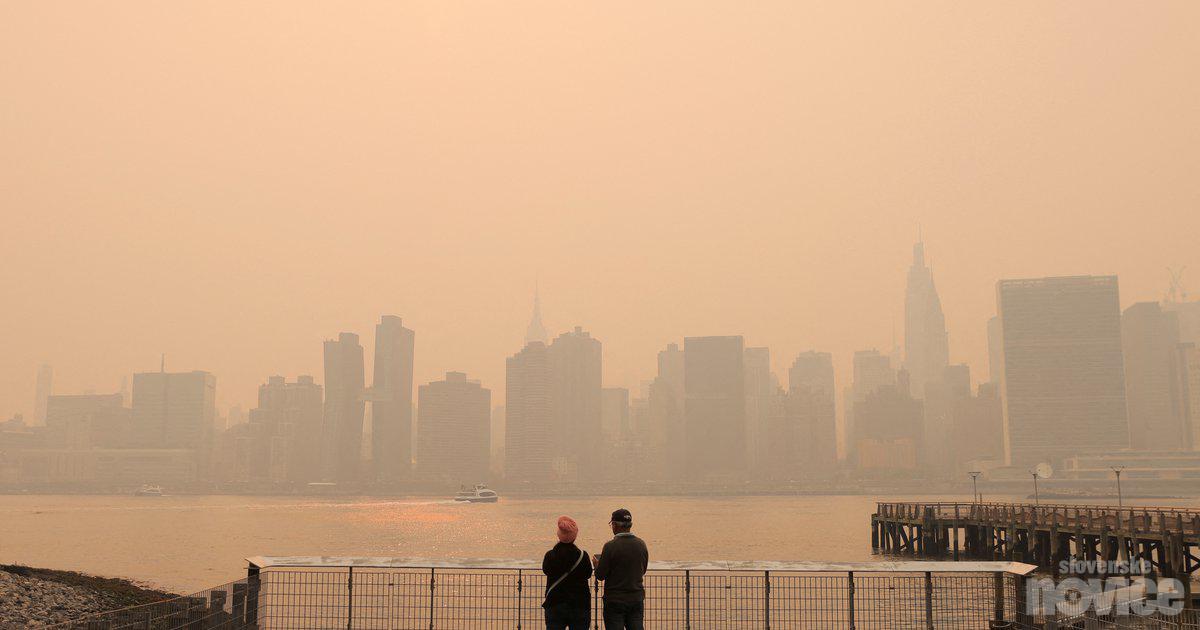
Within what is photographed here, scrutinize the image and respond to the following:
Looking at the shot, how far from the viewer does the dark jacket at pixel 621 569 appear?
1195cm

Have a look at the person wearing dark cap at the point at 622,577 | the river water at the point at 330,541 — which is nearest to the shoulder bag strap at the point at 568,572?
the person wearing dark cap at the point at 622,577

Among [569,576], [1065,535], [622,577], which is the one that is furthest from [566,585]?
[1065,535]

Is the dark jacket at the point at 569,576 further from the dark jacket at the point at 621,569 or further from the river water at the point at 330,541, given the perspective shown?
the river water at the point at 330,541

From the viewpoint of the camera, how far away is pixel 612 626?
1205 cm

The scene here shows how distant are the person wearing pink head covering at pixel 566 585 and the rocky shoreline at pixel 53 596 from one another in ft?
50.9

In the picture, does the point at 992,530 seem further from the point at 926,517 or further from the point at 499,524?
the point at 499,524

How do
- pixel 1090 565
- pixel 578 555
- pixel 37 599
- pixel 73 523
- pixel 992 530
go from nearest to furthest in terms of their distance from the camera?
pixel 578 555 < pixel 37 599 < pixel 1090 565 < pixel 992 530 < pixel 73 523

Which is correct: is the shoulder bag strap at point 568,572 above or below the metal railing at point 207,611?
above

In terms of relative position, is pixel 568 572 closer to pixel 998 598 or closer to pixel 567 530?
pixel 567 530

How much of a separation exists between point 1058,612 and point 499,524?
132 meters

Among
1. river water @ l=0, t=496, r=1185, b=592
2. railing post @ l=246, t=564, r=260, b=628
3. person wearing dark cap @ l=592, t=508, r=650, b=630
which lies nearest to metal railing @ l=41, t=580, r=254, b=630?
→ railing post @ l=246, t=564, r=260, b=628

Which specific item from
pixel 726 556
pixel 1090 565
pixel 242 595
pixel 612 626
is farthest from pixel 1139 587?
pixel 726 556

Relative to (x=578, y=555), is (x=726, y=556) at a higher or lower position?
lower

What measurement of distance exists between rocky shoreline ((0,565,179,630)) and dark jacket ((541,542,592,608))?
51.1 feet
